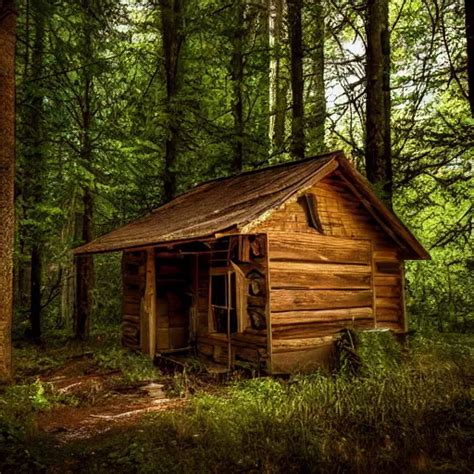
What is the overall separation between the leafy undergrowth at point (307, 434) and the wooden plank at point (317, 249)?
9.75ft

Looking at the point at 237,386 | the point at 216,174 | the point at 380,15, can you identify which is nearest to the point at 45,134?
the point at 216,174

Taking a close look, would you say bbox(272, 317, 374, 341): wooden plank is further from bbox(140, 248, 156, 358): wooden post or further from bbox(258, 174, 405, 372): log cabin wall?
bbox(140, 248, 156, 358): wooden post

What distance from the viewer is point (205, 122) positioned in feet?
53.6

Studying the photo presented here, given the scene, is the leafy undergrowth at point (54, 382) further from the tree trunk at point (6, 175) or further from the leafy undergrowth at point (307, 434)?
the tree trunk at point (6, 175)

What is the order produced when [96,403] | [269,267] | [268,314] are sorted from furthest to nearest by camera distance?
[269,267] → [268,314] → [96,403]

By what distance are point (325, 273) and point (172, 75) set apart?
1008 cm

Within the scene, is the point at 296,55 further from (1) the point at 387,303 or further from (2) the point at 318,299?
(2) the point at 318,299

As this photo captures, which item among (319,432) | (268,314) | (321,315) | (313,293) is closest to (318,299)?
(313,293)

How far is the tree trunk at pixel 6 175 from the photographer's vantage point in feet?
27.4

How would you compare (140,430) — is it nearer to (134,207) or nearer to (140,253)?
(140,253)

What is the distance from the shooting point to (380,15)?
1318 cm

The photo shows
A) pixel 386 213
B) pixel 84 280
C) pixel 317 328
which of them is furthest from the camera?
pixel 84 280

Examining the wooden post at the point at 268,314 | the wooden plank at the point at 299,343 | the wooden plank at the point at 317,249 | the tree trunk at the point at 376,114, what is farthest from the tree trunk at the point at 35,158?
the tree trunk at the point at 376,114

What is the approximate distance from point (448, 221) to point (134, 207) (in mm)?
10860
